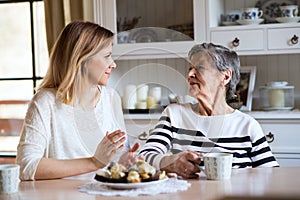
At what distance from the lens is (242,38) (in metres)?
2.85

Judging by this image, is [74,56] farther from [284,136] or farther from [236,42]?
[284,136]

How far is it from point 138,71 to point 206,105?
29 cm

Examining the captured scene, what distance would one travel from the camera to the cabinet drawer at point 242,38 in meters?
2.82

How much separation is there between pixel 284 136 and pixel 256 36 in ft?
1.83

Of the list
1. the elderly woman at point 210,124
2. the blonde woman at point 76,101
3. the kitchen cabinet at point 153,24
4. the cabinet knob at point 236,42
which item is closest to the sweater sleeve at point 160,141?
the elderly woman at point 210,124

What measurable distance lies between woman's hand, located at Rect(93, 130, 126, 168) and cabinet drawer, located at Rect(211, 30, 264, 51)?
1.41 m

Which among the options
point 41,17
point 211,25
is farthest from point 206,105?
point 41,17

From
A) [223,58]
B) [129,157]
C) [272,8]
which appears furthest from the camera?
[272,8]

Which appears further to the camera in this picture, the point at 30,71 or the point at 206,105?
the point at 30,71

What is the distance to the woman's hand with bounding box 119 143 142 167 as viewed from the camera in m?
1.54

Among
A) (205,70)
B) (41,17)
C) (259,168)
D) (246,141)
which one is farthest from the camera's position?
(41,17)

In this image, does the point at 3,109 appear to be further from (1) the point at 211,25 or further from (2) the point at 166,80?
(2) the point at 166,80

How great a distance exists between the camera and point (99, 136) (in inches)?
71.9

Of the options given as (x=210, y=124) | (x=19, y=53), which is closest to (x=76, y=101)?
(x=210, y=124)
